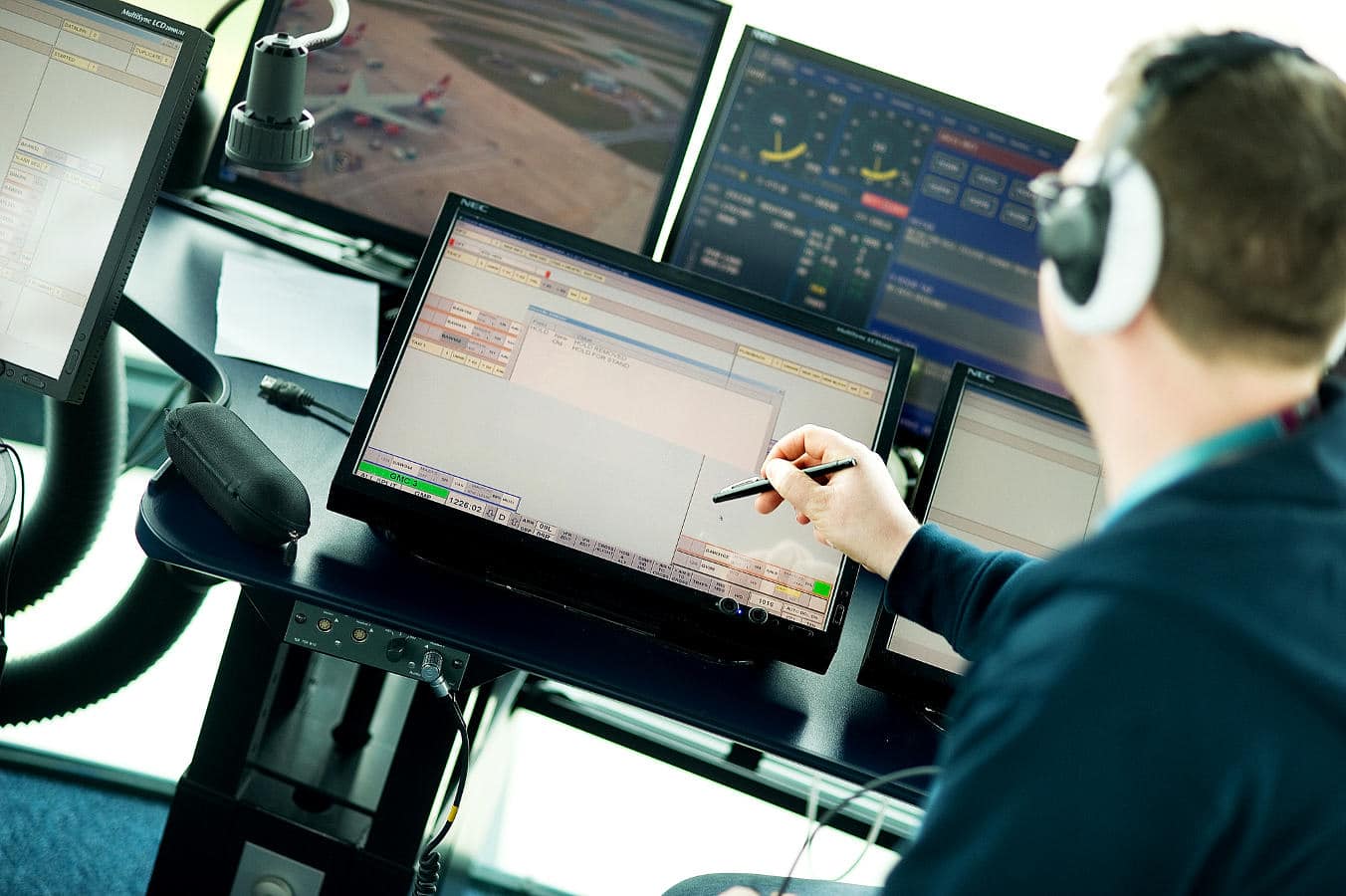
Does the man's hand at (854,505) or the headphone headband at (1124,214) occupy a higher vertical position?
the headphone headband at (1124,214)

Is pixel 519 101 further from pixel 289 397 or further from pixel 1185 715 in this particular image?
pixel 1185 715

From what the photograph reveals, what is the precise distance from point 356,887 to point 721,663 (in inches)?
20.9

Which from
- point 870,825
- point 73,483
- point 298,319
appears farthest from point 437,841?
point 73,483

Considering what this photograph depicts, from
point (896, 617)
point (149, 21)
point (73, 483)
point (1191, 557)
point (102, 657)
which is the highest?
point (149, 21)

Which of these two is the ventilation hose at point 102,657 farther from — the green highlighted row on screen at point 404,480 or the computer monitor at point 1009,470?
the computer monitor at point 1009,470

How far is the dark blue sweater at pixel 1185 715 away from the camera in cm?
62

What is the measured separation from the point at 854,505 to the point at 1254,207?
22.5 inches

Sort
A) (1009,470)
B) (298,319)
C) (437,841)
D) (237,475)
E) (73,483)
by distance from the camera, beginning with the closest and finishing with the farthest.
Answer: (237,475), (437,841), (1009,470), (298,319), (73,483)

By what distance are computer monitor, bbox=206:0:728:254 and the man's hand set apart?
58 cm

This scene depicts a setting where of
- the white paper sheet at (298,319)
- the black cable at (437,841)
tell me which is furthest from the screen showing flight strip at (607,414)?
the white paper sheet at (298,319)

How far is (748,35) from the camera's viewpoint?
5.29 ft

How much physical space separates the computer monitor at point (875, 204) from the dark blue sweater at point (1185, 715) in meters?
0.99

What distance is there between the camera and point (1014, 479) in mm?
1340

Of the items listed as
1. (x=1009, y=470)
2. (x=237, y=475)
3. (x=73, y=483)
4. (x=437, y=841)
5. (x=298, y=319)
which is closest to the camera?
(x=237, y=475)
